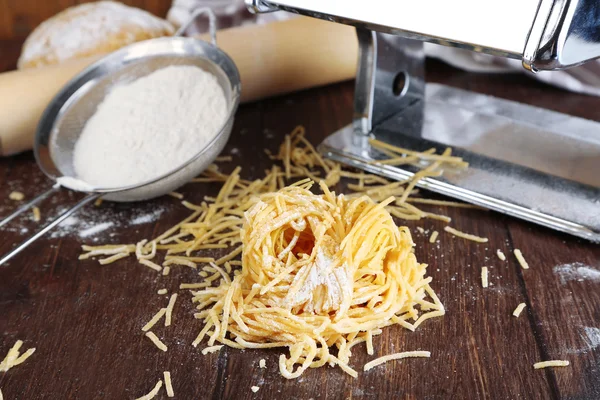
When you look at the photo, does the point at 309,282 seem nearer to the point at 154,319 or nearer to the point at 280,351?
the point at 280,351

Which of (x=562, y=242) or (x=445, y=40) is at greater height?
(x=445, y=40)

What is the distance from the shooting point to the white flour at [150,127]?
1293 mm

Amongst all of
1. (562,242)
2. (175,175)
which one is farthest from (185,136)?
(562,242)

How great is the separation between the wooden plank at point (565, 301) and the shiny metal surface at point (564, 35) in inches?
13.1

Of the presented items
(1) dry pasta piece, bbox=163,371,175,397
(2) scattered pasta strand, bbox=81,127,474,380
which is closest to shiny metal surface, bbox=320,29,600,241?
(2) scattered pasta strand, bbox=81,127,474,380

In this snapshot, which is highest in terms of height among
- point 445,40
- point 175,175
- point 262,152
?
point 445,40

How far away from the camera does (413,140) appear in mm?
1378

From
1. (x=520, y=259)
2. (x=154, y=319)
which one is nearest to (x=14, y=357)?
(x=154, y=319)

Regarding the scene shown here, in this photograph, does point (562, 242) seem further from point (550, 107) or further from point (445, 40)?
point (550, 107)

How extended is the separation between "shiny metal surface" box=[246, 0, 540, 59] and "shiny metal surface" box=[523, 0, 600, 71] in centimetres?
3

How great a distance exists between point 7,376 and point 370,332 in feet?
1.64

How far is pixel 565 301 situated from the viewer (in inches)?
40.4

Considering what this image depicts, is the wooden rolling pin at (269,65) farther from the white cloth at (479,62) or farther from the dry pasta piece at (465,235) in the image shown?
the dry pasta piece at (465,235)

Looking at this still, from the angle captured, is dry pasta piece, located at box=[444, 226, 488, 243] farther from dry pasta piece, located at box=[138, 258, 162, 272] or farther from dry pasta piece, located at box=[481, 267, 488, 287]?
dry pasta piece, located at box=[138, 258, 162, 272]
